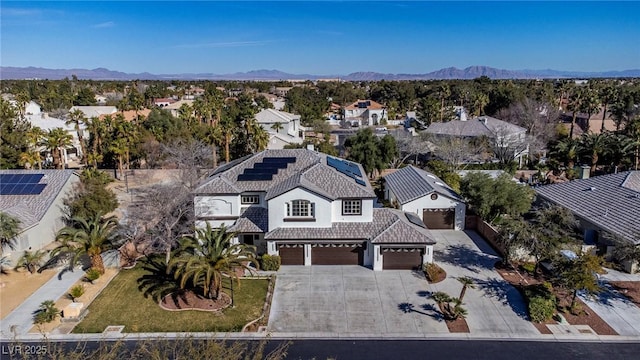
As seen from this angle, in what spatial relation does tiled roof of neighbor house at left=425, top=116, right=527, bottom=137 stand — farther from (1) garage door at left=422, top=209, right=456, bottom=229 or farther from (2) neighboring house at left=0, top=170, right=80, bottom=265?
(2) neighboring house at left=0, top=170, right=80, bottom=265

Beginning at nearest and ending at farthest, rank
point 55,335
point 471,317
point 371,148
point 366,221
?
point 55,335
point 471,317
point 366,221
point 371,148

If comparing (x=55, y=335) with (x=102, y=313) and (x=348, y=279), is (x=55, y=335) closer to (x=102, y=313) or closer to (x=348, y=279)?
(x=102, y=313)

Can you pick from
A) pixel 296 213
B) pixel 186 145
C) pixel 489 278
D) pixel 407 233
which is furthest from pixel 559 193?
pixel 186 145

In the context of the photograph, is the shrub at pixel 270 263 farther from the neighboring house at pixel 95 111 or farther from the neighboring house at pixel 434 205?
the neighboring house at pixel 95 111

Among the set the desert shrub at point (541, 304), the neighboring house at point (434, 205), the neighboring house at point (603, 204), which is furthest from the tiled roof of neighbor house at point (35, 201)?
the neighboring house at point (603, 204)

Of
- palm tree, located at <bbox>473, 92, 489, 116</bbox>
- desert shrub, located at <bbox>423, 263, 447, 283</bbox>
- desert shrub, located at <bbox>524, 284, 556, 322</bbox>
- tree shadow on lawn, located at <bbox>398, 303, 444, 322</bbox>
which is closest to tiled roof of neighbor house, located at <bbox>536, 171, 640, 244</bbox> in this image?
desert shrub, located at <bbox>524, 284, 556, 322</bbox>
